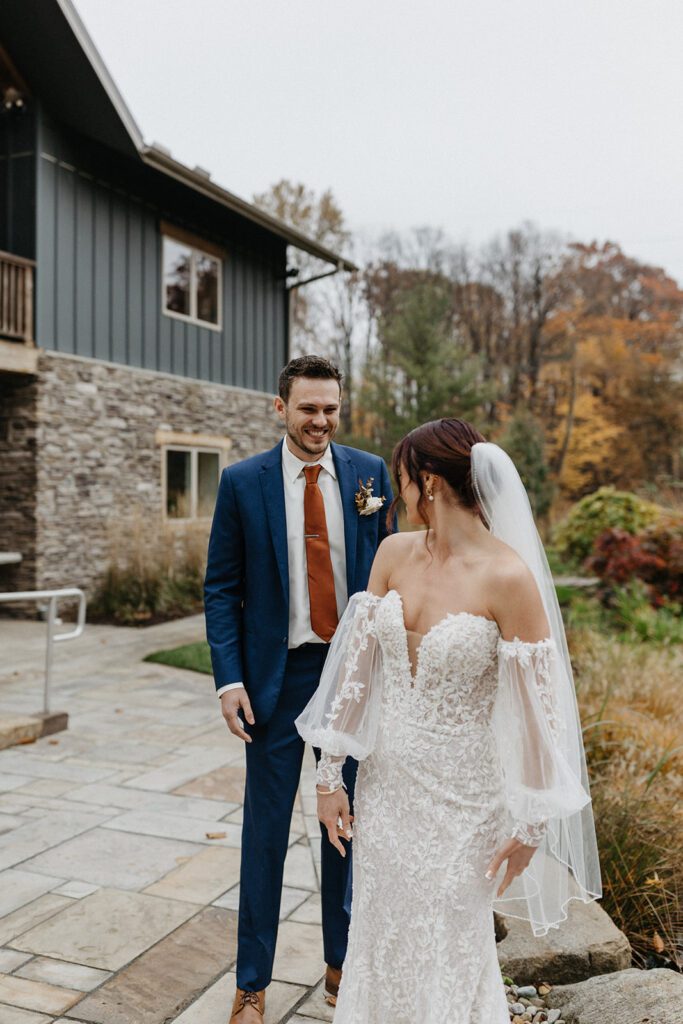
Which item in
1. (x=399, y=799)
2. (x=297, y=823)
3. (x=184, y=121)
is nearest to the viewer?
(x=399, y=799)

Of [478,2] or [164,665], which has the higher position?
[478,2]

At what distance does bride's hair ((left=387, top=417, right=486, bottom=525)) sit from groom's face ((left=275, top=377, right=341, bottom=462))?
594 mm

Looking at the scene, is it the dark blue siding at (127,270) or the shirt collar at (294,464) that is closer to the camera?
the shirt collar at (294,464)

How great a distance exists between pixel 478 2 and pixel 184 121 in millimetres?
20039

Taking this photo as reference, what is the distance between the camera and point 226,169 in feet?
100

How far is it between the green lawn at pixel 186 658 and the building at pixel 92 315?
2893 mm

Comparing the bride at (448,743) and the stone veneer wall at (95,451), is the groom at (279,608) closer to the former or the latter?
the bride at (448,743)

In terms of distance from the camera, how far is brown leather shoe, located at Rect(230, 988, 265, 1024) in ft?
8.49

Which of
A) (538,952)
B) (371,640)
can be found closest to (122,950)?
(538,952)

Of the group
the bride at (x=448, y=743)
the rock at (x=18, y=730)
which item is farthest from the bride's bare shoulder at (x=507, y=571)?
the rock at (x=18, y=730)

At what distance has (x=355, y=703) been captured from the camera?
2281mm

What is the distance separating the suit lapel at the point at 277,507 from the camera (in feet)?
8.99

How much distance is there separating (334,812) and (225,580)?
2.72 ft

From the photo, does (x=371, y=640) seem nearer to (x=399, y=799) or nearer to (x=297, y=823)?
(x=399, y=799)
